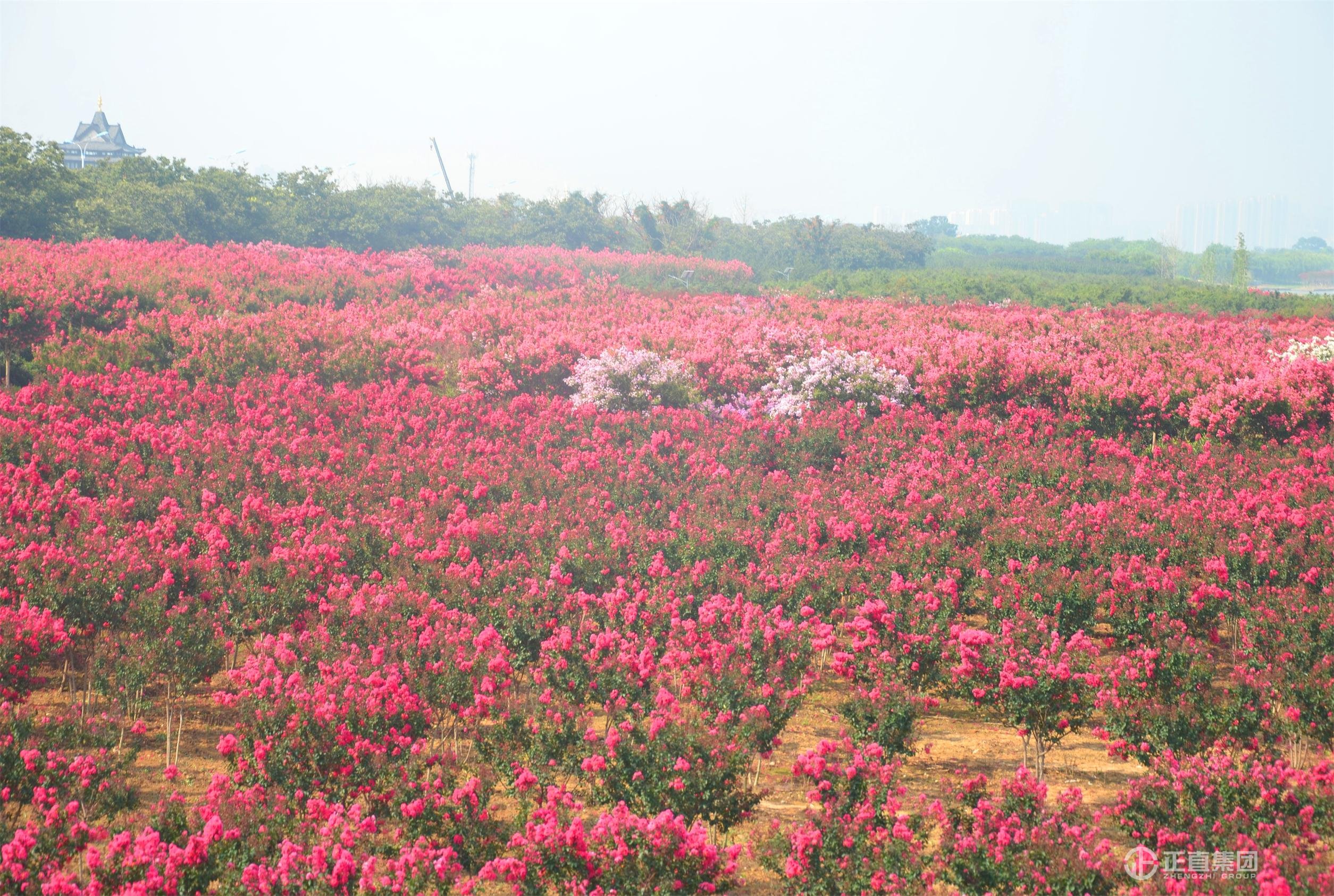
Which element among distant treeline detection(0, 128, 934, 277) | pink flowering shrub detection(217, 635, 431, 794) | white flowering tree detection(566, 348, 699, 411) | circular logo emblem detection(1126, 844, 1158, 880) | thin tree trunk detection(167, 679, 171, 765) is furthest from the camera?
distant treeline detection(0, 128, 934, 277)

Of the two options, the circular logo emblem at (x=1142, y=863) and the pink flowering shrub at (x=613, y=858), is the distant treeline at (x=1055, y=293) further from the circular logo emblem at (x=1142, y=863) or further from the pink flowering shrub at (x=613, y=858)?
the pink flowering shrub at (x=613, y=858)

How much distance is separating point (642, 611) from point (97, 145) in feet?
313

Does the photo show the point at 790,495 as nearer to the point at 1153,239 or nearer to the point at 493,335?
the point at 493,335

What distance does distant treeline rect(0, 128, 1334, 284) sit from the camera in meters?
23.1

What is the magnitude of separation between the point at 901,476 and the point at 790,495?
1.29 meters

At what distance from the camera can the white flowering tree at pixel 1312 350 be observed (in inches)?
513

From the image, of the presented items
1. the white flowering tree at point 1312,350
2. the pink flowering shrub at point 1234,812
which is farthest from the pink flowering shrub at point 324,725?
the white flowering tree at point 1312,350

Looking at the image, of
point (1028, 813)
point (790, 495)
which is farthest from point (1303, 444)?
point (1028, 813)

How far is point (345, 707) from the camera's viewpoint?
205 inches

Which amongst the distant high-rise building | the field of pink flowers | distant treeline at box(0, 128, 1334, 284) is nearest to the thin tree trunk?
the field of pink flowers

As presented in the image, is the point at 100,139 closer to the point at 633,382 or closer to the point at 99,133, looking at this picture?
the point at 99,133

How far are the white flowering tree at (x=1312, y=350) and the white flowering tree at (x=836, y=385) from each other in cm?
539

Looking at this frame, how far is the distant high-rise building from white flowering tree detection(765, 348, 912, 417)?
85.7 meters

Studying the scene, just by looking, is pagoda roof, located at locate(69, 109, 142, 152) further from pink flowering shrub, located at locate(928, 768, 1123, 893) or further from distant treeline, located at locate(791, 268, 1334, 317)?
pink flowering shrub, located at locate(928, 768, 1123, 893)
